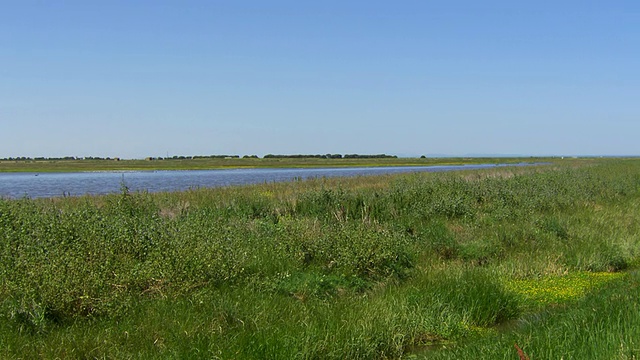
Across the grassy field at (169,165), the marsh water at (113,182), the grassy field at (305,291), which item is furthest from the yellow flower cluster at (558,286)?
→ the grassy field at (169,165)

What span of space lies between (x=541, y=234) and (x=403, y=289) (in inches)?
277

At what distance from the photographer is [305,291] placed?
9344 millimetres

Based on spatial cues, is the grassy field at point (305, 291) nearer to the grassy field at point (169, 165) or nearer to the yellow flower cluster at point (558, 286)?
the yellow flower cluster at point (558, 286)

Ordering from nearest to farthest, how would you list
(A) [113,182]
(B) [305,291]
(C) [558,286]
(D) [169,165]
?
(B) [305,291], (C) [558,286], (A) [113,182], (D) [169,165]

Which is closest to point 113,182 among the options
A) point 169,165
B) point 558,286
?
point 558,286

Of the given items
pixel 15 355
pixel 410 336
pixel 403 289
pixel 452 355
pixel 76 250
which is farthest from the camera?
pixel 403 289

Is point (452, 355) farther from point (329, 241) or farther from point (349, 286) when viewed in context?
point (329, 241)

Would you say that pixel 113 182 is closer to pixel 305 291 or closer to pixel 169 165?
pixel 305 291

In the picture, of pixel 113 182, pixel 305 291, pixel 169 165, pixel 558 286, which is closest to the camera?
pixel 305 291

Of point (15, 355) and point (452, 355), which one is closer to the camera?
point (15, 355)

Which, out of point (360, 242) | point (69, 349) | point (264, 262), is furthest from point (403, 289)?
point (69, 349)

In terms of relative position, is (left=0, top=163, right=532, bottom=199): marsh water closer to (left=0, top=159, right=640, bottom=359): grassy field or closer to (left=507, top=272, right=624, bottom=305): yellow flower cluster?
(left=0, top=159, right=640, bottom=359): grassy field

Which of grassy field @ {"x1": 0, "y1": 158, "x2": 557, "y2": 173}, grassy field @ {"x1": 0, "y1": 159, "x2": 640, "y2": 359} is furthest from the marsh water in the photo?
grassy field @ {"x1": 0, "y1": 158, "x2": 557, "y2": 173}

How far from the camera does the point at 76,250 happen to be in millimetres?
8938
